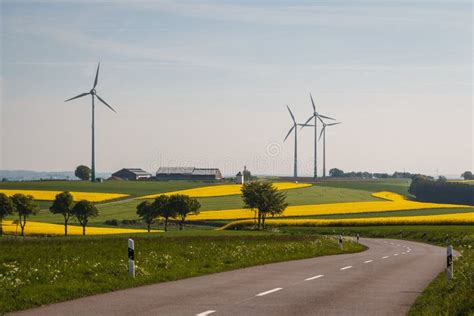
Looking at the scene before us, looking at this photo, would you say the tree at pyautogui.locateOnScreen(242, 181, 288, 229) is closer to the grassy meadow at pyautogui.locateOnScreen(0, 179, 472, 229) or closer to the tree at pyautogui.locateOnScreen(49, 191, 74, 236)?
the grassy meadow at pyautogui.locateOnScreen(0, 179, 472, 229)

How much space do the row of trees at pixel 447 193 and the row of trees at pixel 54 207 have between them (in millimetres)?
78076

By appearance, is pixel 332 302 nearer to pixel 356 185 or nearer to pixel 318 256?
pixel 318 256

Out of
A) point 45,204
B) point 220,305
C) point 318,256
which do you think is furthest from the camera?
point 45,204

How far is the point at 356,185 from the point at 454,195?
3043cm

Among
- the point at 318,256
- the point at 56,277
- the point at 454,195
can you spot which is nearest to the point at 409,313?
the point at 56,277

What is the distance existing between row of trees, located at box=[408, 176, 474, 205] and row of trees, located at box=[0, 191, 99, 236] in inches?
3074

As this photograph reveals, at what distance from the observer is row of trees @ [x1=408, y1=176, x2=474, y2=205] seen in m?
147

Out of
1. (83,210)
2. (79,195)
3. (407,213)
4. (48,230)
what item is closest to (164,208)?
(83,210)

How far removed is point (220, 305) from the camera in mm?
15906

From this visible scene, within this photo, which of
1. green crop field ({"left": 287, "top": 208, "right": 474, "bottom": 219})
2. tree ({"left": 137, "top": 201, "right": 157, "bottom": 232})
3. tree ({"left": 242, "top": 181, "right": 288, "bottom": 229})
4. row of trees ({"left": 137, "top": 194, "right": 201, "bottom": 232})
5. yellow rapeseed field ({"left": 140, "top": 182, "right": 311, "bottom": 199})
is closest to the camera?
tree ({"left": 137, "top": 201, "right": 157, "bottom": 232})

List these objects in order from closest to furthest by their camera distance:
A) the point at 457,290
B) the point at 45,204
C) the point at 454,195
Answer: the point at 457,290, the point at 45,204, the point at 454,195

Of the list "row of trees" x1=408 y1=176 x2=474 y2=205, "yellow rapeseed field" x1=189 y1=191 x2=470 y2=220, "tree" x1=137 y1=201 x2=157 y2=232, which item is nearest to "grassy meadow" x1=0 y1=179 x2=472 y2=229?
"yellow rapeseed field" x1=189 y1=191 x2=470 y2=220

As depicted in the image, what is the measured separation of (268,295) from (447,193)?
456 feet

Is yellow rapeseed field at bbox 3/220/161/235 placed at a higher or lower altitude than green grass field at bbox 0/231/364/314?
lower
